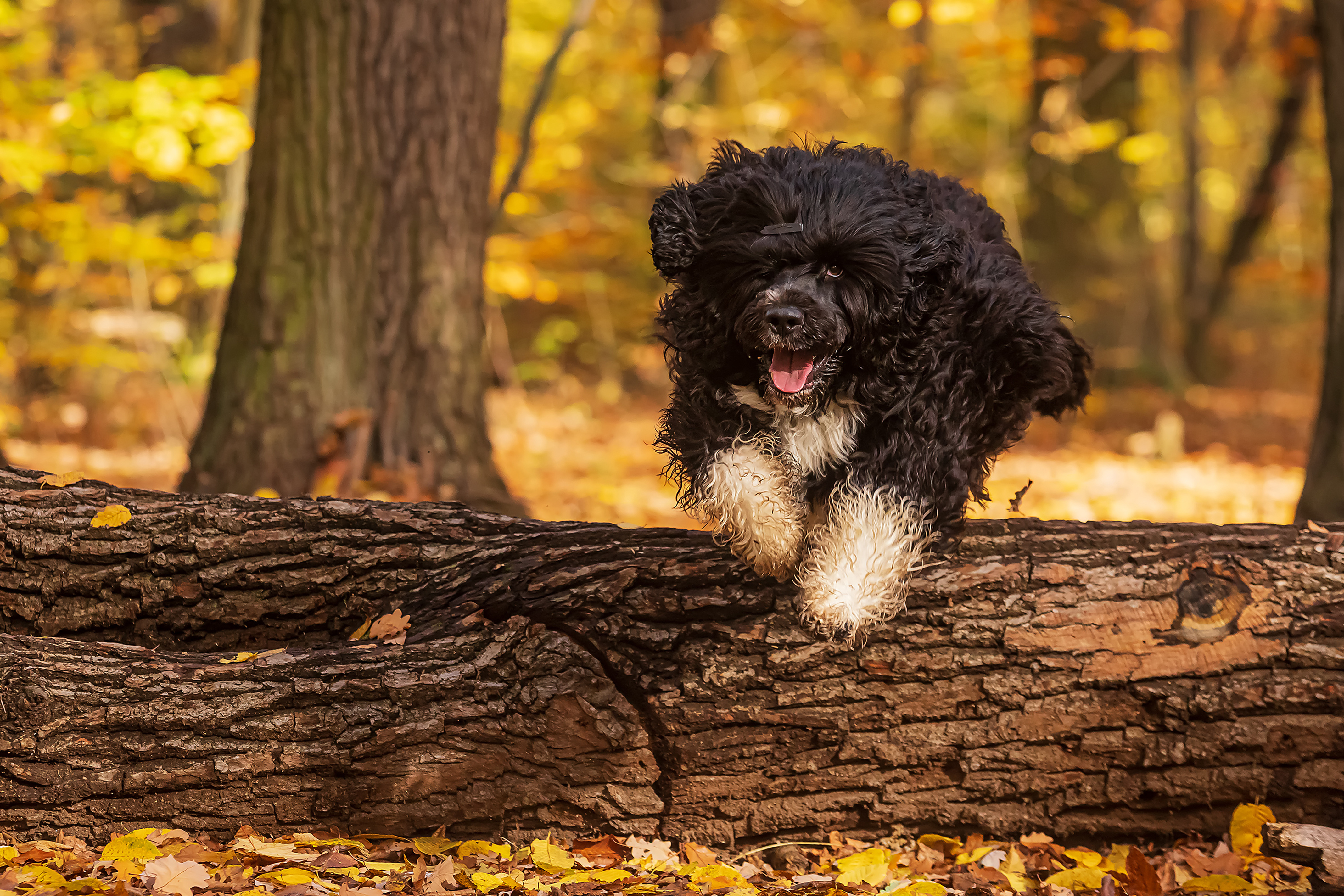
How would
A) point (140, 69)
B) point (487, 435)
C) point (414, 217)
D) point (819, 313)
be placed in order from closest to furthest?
1. point (819, 313)
2. point (414, 217)
3. point (487, 435)
4. point (140, 69)

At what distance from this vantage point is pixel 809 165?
302 cm

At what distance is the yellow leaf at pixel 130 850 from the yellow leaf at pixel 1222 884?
9.27 ft

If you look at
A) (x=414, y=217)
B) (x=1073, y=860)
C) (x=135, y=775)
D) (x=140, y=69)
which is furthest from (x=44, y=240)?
(x=1073, y=860)

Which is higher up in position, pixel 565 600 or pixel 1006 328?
pixel 1006 328

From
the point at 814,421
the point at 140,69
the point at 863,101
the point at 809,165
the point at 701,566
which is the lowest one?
the point at 701,566

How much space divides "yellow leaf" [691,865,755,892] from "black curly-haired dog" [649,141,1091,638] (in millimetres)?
732

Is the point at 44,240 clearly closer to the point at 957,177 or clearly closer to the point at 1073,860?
the point at 957,177

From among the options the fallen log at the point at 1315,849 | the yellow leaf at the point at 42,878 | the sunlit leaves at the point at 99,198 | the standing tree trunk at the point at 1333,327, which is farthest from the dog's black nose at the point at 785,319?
the sunlit leaves at the point at 99,198

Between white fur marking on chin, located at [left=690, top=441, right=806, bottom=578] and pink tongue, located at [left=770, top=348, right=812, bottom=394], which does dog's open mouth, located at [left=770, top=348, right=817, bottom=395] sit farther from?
white fur marking on chin, located at [left=690, top=441, right=806, bottom=578]

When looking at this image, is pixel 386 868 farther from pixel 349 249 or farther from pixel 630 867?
pixel 349 249

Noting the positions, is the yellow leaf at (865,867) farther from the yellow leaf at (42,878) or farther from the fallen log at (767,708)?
the yellow leaf at (42,878)

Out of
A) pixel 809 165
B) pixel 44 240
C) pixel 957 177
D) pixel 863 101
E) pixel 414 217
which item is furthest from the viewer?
pixel 863 101

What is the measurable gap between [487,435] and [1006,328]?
3481mm

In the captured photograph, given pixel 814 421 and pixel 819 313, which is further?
pixel 814 421
